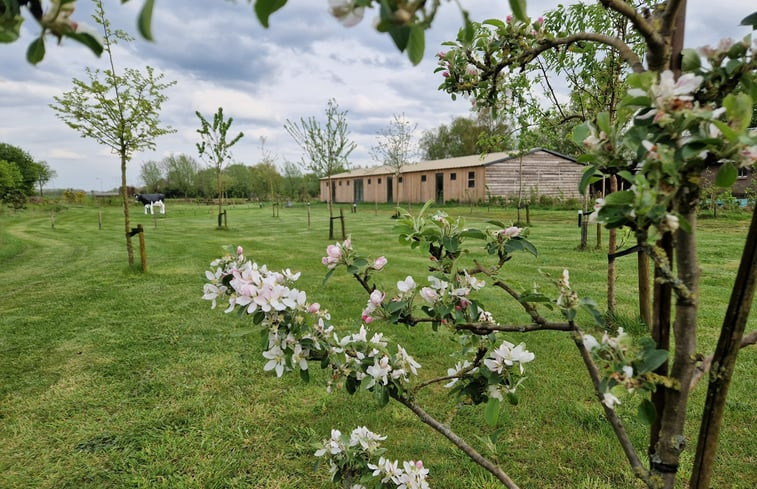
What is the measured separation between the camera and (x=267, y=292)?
1.25 meters

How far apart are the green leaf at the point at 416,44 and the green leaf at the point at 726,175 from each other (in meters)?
0.60

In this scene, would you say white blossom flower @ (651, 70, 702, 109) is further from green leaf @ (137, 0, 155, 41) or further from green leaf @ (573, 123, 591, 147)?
green leaf @ (137, 0, 155, 41)

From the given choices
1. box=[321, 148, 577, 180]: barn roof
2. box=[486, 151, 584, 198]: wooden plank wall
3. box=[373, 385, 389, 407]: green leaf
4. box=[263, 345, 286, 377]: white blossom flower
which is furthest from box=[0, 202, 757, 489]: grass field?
box=[486, 151, 584, 198]: wooden plank wall

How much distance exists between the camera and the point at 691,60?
751mm

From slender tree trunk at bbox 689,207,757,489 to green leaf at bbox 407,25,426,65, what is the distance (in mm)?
732

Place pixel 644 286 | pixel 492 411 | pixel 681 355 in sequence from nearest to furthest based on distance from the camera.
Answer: pixel 681 355 < pixel 492 411 < pixel 644 286

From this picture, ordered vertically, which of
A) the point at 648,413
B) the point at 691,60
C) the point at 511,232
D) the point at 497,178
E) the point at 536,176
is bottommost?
the point at 648,413

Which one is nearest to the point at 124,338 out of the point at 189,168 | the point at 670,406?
the point at 670,406

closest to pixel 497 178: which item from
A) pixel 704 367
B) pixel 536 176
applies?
pixel 536 176

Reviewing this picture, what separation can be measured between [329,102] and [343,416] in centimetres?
1361

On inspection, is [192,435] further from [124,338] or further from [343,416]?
[124,338]

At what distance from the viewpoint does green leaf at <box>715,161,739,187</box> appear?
0.68 meters

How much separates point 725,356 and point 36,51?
125cm

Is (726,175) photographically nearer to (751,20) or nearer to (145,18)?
(751,20)
